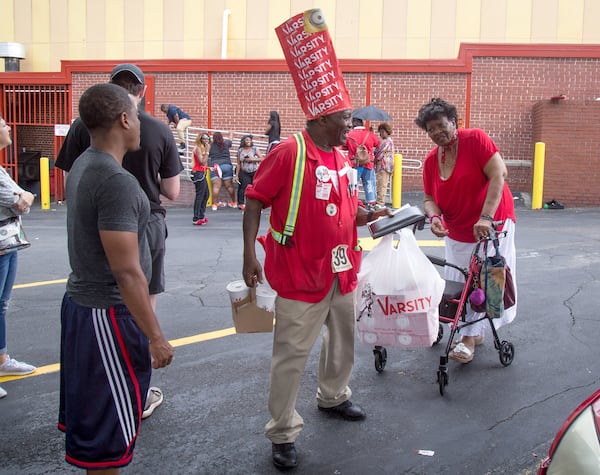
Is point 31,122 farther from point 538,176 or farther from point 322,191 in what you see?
point 322,191

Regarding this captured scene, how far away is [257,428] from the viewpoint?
398 centimetres

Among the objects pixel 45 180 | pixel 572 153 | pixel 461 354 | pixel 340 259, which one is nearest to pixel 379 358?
pixel 461 354

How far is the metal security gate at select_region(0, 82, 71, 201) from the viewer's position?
2120 cm

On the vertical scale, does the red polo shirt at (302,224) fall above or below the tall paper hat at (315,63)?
below

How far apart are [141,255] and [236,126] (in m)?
17.7

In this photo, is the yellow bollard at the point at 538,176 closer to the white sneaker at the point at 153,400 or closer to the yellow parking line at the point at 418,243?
the yellow parking line at the point at 418,243

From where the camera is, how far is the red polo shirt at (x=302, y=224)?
355 centimetres

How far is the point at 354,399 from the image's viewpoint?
4398 mm

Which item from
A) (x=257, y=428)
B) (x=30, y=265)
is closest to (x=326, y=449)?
(x=257, y=428)

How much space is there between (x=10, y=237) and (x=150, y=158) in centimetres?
130

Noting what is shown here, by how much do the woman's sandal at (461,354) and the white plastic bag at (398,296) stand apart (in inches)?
40.9

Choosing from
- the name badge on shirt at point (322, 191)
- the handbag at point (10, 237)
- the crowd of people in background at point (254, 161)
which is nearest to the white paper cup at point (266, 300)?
the name badge on shirt at point (322, 191)

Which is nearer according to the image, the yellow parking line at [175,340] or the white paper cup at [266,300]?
the white paper cup at [266,300]

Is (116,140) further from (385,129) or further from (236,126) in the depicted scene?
(236,126)
